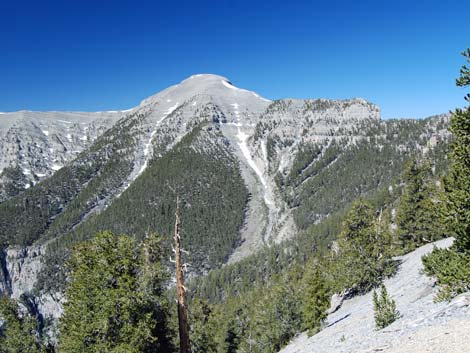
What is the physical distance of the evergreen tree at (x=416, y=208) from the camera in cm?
5288

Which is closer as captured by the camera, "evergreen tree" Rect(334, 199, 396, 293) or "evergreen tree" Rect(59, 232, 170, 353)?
"evergreen tree" Rect(59, 232, 170, 353)

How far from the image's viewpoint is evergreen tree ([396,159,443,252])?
52.9 metres

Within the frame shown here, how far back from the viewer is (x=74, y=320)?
22656 millimetres

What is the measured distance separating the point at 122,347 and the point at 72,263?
630 cm

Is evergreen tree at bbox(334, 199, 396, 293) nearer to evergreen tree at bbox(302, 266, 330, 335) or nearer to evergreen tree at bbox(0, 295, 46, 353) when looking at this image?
evergreen tree at bbox(302, 266, 330, 335)

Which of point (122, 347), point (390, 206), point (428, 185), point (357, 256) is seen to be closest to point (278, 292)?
point (357, 256)

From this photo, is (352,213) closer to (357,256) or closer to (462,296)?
(357,256)

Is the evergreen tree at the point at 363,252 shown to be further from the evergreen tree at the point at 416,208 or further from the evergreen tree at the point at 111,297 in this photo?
the evergreen tree at the point at 111,297

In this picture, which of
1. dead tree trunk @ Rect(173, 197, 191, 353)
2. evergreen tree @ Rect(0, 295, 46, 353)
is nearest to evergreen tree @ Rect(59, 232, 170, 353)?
dead tree trunk @ Rect(173, 197, 191, 353)

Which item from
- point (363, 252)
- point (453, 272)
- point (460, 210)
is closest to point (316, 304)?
point (363, 252)

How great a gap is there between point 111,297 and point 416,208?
45347 mm

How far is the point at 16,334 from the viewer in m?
32.8

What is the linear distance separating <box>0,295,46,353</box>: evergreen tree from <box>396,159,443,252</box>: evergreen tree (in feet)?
146

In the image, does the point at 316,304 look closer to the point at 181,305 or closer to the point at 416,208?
the point at 181,305
